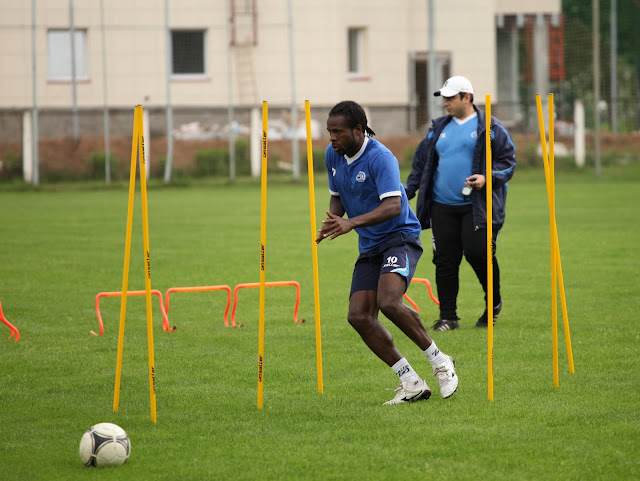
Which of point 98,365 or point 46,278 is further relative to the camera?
point 46,278

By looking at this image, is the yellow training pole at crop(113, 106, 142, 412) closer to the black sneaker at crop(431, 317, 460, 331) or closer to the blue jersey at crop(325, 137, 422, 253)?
the blue jersey at crop(325, 137, 422, 253)

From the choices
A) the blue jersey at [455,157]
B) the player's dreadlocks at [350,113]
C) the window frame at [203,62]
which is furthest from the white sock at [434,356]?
the window frame at [203,62]

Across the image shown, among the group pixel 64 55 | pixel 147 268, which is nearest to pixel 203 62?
pixel 64 55

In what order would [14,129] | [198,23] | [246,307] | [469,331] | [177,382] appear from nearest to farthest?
[177,382], [469,331], [246,307], [14,129], [198,23]

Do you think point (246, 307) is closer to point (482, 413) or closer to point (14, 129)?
point (482, 413)

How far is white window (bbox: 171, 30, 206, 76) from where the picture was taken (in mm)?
37812

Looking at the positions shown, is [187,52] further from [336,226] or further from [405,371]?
[336,226]

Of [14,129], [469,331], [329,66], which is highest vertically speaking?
[329,66]

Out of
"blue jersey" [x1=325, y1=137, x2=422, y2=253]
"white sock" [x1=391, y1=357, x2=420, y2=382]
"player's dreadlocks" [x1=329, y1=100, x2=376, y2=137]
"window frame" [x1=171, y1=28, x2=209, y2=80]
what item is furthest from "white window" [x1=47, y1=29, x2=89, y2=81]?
"white sock" [x1=391, y1=357, x2=420, y2=382]

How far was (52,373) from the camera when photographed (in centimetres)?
830

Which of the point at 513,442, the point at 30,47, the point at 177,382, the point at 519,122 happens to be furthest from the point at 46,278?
the point at 519,122

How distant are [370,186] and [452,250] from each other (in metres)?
3.35

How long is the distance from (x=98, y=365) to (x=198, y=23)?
30.3 metres

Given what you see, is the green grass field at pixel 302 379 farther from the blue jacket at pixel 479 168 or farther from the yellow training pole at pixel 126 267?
the blue jacket at pixel 479 168
